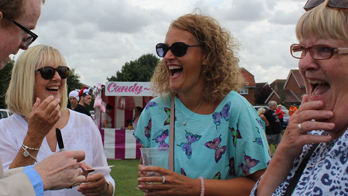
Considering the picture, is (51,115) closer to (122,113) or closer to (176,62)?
(176,62)

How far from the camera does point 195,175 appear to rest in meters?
2.27

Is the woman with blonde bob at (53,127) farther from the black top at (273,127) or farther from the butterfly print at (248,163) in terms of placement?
the black top at (273,127)

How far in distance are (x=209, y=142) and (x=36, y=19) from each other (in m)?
1.42

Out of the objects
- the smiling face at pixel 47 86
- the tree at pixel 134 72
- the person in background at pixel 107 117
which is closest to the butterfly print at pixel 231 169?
the smiling face at pixel 47 86

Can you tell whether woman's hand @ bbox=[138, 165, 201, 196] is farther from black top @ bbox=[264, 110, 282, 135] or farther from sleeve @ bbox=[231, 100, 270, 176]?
black top @ bbox=[264, 110, 282, 135]

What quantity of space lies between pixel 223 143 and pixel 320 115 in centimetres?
93

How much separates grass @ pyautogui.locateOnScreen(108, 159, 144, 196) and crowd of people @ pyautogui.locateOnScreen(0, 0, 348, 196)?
13.0 feet

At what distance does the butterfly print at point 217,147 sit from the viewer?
2252mm

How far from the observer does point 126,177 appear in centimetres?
820

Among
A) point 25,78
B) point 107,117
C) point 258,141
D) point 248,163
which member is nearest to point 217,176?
point 248,163

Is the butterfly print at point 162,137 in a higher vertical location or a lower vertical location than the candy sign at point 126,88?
lower

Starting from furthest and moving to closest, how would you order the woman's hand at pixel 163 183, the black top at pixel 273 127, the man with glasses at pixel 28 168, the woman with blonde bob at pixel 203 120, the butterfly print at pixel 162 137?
the black top at pixel 273 127
the butterfly print at pixel 162 137
the woman with blonde bob at pixel 203 120
the woman's hand at pixel 163 183
the man with glasses at pixel 28 168

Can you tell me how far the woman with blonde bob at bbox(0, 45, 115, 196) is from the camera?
100 inches

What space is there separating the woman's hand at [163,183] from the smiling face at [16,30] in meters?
1.07
